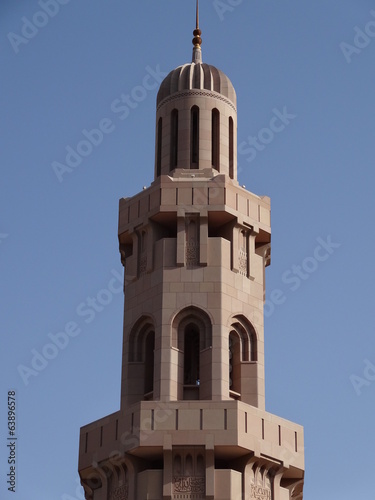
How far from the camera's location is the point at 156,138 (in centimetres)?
5453

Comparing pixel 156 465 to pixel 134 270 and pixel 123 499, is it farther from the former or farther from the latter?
pixel 134 270

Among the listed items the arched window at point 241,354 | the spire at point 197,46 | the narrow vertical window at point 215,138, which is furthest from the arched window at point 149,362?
the spire at point 197,46

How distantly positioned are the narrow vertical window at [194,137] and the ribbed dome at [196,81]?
42.8 inches

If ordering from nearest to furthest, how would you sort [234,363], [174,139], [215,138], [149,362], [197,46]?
[234,363], [149,362], [215,138], [174,139], [197,46]

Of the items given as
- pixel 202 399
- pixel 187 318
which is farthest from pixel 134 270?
pixel 202 399

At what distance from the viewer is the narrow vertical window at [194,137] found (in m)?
53.0

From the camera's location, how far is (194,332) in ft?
165

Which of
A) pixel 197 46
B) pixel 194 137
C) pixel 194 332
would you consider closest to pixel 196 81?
pixel 194 137

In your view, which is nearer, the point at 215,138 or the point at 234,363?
the point at 234,363

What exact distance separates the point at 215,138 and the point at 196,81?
105 inches

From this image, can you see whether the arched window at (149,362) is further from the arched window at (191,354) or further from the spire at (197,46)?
the spire at (197,46)

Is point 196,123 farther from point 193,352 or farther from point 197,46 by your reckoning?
point 193,352

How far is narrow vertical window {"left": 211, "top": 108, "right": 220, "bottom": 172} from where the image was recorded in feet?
174

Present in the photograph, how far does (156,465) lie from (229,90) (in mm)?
16677
